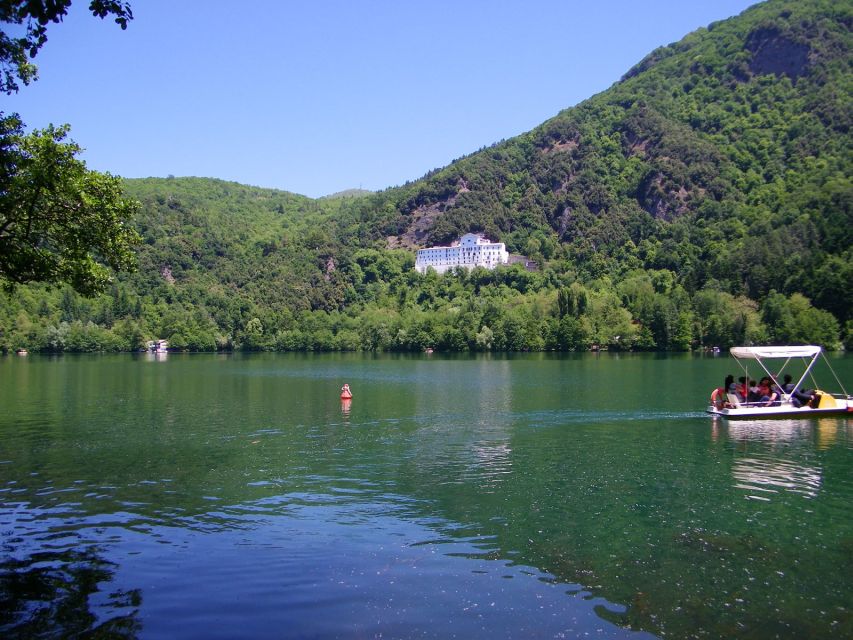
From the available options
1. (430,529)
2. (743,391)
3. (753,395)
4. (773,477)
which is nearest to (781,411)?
(743,391)

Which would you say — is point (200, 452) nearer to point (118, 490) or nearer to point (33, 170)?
point (118, 490)

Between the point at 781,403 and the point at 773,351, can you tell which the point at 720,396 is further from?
the point at 773,351

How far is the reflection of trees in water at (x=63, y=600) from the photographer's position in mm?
15211

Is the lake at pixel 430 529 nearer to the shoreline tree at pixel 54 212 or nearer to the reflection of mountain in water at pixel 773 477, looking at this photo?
the reflection of mountain in water at pixel 773 477

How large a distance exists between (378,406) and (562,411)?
51.2 ft

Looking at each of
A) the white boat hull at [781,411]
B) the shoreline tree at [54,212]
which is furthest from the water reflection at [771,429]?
the shoreline tree at [54,212]

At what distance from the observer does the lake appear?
16156 mm

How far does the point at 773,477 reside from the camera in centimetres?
3098

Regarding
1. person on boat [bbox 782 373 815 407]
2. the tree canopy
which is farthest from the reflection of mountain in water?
the tree canopy

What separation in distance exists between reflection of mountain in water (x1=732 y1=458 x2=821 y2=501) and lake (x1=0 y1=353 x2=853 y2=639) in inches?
8.0

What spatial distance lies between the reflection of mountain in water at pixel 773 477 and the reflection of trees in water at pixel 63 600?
21.7m

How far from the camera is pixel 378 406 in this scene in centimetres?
6172

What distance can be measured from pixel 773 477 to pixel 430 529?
1648 centimetres

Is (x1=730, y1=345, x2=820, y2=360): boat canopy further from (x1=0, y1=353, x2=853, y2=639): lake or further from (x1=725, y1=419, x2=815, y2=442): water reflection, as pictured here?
(x1=0, y1=353, x2=853, y2=639): lake
